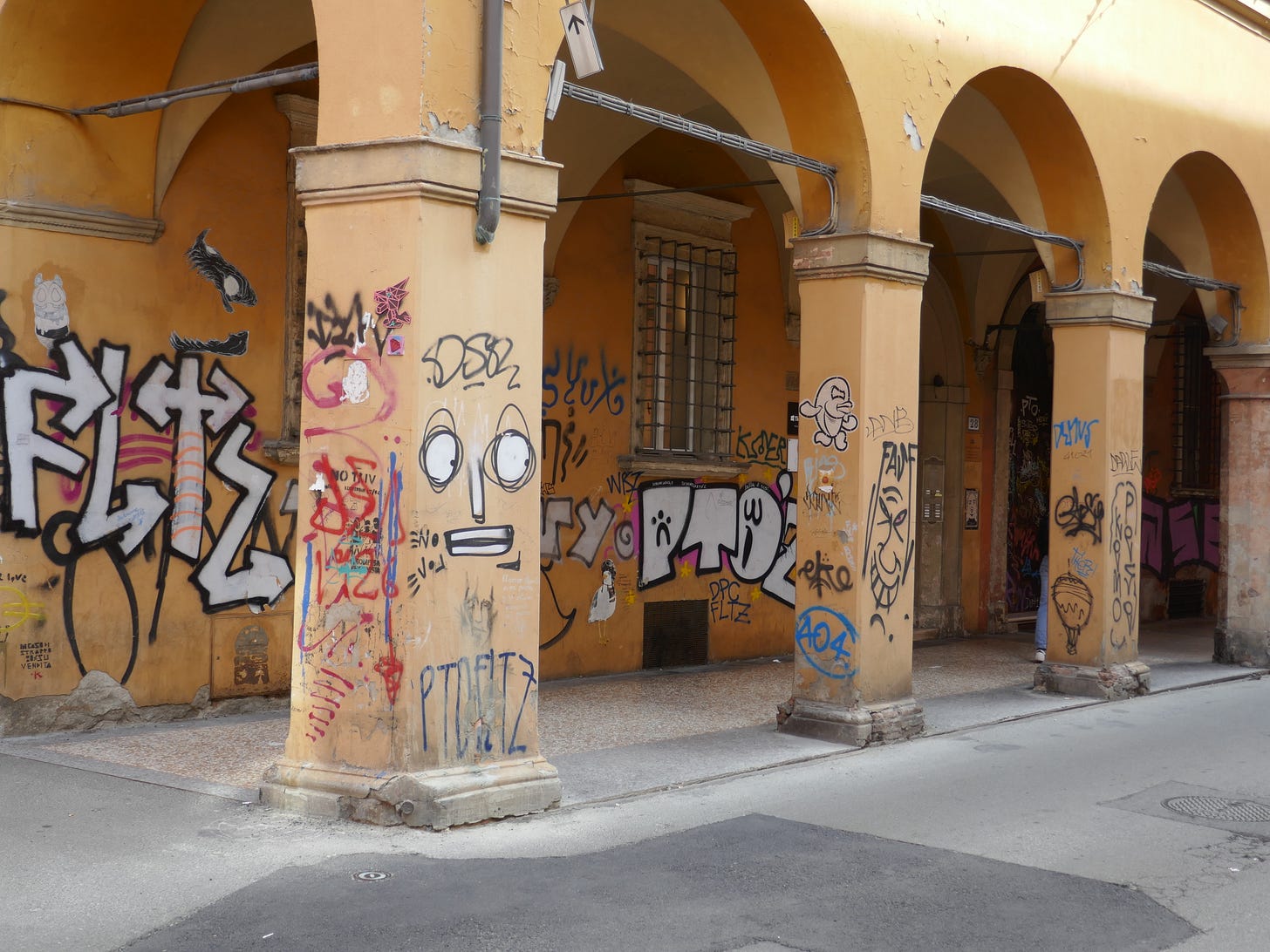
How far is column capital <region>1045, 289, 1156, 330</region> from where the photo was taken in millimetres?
11109

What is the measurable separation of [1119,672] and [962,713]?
79.4 inches

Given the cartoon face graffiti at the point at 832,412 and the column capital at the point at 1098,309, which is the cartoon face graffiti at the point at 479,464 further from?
the column capital at the point at 1098,309

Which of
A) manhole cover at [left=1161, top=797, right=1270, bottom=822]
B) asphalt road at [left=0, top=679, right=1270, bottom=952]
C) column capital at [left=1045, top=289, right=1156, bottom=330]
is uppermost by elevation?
column capital at [left=1045, top=289, right=1156, bottom=330]

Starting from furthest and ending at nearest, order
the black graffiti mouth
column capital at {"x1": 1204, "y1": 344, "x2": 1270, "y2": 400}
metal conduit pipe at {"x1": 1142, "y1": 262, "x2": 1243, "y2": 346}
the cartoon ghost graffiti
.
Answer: column capital at {"x1": 1204, "y1": 344, "x2": 1270, "y2": 400}, metal conduit pipe at {"x1": 1142, "y1": 262, "x2": 1243, "y2": 346}, the cartoon ghost graffiti, the black graffiti mouth

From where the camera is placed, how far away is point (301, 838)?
5781 millimetres

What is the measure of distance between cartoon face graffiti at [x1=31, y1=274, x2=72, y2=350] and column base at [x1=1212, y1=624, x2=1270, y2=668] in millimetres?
11370

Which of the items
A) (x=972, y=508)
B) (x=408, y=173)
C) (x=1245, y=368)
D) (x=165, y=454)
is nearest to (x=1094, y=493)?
(x=1245, y=368)

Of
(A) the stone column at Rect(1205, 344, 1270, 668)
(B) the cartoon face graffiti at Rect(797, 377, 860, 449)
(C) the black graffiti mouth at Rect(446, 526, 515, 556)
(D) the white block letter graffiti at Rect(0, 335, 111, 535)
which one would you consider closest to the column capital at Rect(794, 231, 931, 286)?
(B) the cartoon face graffiti at Rect(797, 377, 860, 449)

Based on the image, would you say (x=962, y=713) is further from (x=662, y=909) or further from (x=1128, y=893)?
(x=662, y=909)

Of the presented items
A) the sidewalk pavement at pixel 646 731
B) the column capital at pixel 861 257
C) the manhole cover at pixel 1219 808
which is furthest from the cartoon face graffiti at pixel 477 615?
the manhole cover at pixel 1219 808

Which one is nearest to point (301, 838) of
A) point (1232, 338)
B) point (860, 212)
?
point (860, 212)

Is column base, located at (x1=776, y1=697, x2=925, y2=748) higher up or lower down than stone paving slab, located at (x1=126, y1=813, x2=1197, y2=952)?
higher up

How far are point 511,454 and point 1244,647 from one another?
10054mm

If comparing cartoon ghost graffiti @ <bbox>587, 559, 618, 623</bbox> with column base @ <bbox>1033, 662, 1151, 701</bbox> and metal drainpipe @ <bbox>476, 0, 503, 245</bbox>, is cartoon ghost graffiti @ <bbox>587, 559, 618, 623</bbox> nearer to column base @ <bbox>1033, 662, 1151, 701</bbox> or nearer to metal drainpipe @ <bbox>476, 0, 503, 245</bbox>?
column base @ <bbox>1033, 662, 1151, 701</bbox>
